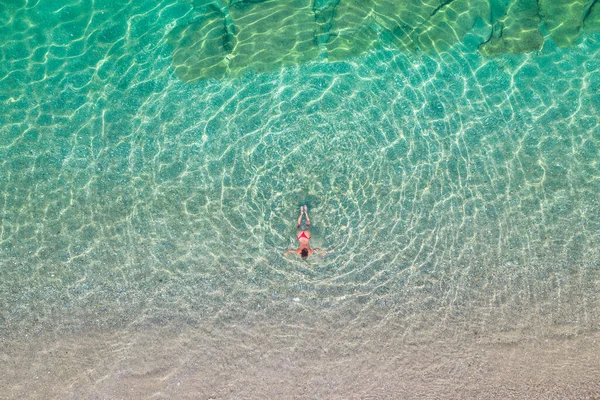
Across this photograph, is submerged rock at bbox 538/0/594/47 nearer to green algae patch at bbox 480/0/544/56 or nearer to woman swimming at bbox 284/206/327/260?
green algae patch at bbox 480/0/544/56

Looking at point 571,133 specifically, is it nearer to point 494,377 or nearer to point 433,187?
point 433,187

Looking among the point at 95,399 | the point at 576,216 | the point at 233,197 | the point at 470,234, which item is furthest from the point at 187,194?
the point at 576,216

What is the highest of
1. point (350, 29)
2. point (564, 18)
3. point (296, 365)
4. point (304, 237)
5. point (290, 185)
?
point (350, 29)

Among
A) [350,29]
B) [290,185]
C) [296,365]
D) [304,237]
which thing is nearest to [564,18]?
[350,29]

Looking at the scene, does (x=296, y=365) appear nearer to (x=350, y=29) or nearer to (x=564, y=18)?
(x=350, y=29)

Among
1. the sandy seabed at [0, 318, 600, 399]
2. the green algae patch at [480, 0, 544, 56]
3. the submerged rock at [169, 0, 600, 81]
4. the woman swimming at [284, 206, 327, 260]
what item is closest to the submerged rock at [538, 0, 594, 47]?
the submerged rock at [169, 0, 600, 81]

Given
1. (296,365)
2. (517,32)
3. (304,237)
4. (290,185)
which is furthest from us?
(517,32)
